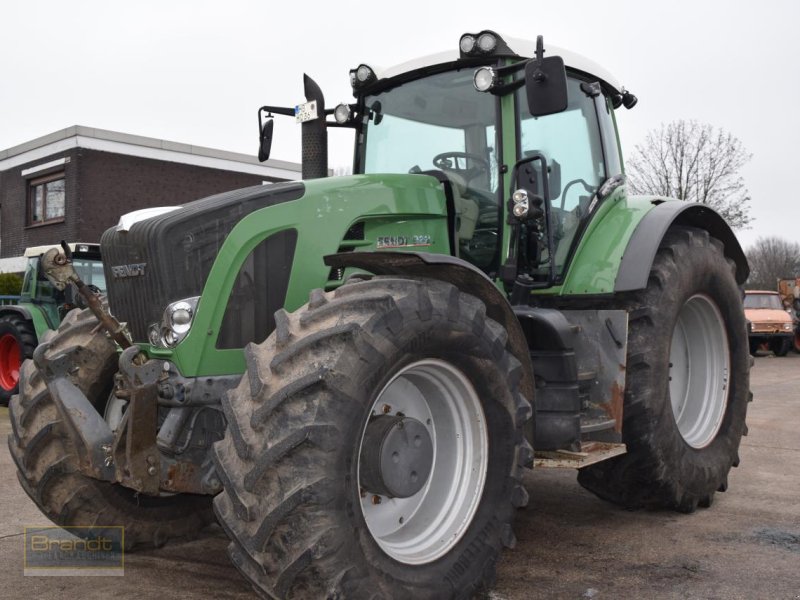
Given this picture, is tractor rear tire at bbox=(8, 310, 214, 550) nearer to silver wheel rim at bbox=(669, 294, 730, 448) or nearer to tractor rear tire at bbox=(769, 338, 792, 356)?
silver wheel rim at bbox=(669, 294, 730, 448)

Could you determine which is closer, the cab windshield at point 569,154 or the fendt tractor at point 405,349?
the fendt tractor at point 405,349

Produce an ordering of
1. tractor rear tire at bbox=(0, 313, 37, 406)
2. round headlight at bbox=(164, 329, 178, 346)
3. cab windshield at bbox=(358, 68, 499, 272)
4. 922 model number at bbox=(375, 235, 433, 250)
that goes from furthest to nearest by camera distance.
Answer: tractor rear tire at bbox=(0, 313, 37, 406), cab windshield at bbox=(358, 68, 499, 272), 922 model number at bbox=(375, 235, 433, 250), round headlight at bbox=(164, 329, 178, 346)

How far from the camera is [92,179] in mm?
22094

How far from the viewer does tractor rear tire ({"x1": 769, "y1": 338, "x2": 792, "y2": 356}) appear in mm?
21220

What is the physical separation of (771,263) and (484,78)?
54.0 m

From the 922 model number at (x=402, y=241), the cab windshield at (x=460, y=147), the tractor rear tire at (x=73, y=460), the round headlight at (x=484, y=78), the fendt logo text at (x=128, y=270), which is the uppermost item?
the round headlight at (x=484, y=78)

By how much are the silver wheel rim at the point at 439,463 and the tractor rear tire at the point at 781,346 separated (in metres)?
19.9

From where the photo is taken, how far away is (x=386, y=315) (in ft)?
10.1

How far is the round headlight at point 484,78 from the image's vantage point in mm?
4285

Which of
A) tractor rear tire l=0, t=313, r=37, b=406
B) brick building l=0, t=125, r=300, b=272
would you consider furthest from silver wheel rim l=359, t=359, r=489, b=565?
brick building l=0, t=125, r=300, b=272

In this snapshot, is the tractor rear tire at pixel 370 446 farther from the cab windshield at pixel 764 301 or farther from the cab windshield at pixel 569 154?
the cab windshield at pixel 764 301

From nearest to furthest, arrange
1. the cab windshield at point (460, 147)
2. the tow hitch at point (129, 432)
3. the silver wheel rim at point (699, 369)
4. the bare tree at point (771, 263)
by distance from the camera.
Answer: the tow hitch at point (129, 432) → the cab windshield at point (460, 147) → the silver wheel rim at point (699, 369) → the bare tree at point (771, 263)

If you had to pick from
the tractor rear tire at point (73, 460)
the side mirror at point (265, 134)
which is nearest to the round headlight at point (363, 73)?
the side mirror at point (265, 134)

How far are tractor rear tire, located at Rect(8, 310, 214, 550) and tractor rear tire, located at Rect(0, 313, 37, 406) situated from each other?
24.8 ft
